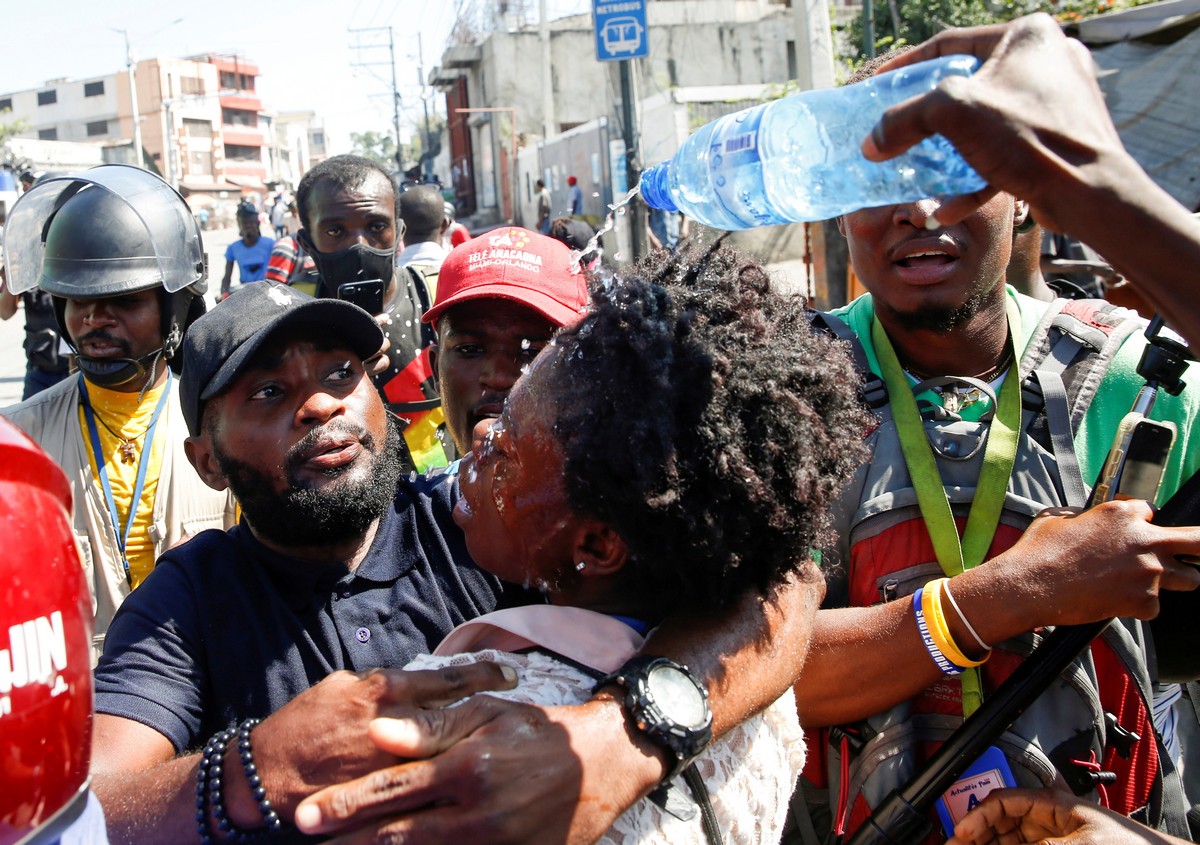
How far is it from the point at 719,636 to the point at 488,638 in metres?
0.36

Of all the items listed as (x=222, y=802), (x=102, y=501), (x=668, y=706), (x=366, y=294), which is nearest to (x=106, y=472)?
(x=102, y=501)

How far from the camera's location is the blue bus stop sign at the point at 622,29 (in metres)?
9.57

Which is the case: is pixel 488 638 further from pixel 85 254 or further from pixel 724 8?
pixel 724 8

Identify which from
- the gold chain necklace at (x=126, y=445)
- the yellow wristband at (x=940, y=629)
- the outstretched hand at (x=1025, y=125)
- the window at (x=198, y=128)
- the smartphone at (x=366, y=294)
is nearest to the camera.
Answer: the outstretched hand at (x=1025, y=125)

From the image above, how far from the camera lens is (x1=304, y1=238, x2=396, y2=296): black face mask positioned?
4496 millimetres

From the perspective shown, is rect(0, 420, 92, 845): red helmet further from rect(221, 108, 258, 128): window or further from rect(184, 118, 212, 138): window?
rect(221, 108, 258, 128): window

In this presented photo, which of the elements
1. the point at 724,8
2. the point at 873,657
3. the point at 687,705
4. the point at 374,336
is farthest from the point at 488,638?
the point at 724,8

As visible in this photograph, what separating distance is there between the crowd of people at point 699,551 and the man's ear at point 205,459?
1 cm

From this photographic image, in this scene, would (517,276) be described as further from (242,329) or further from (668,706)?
(668,706)

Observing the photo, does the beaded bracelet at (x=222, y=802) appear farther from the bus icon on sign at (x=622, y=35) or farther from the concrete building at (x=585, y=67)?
the concrete building at (x=585, y=67)

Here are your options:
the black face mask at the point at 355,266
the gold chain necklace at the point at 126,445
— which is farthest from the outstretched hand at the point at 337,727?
the black face mask at the point at 355,266

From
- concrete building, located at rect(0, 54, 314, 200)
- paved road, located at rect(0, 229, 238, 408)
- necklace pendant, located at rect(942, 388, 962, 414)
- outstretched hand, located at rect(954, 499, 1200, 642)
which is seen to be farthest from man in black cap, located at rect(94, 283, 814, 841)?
concrete building, located at rect(0, 54, 314, 200)

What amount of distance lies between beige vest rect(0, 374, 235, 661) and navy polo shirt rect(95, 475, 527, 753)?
4.28 ft

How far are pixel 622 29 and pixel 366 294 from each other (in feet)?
21.0
